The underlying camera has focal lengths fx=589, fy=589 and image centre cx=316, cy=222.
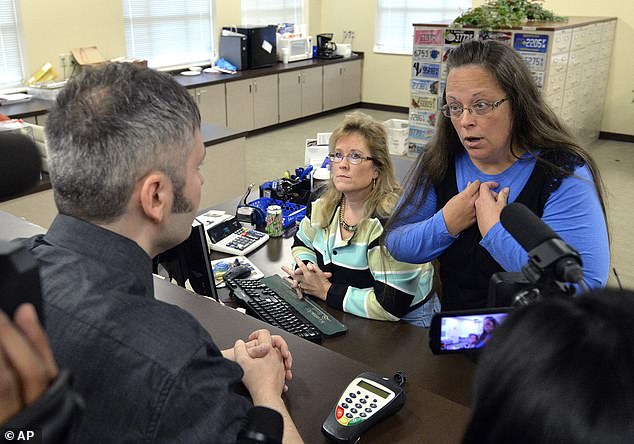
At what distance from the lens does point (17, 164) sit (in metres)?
0.75

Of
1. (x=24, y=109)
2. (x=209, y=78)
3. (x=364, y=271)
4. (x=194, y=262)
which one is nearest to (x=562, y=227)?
(x=364, y=271)

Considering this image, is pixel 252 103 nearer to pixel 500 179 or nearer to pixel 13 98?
pixel 13 98

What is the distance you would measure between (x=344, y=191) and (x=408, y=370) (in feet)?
2.56

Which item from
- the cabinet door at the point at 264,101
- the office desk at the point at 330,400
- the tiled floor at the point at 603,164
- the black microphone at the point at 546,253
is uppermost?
the black microphone at the point at 546,253

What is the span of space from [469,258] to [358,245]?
0.41 metres

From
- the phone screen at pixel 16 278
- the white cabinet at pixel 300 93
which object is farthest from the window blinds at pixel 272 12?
the phone screen at pixel 16 278

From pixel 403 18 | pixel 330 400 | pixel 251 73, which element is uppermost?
pixel 403 18

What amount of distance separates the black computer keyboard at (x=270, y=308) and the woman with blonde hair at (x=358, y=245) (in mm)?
108

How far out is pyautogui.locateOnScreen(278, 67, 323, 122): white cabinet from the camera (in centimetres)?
716

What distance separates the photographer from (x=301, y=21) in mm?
8188

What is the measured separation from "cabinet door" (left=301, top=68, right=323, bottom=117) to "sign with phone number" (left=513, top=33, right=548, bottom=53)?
10.1 ft

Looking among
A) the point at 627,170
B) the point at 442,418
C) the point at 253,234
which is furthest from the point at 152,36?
the point at 442,418

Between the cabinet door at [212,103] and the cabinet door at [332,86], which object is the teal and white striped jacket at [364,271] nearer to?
the cabinet door at [212,103]

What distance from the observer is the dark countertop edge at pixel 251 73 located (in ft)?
19.8
